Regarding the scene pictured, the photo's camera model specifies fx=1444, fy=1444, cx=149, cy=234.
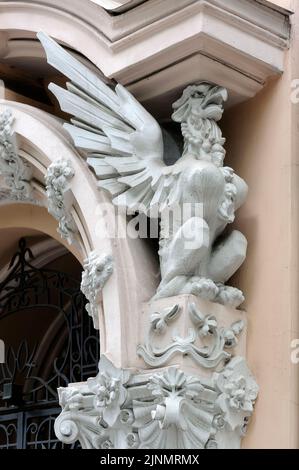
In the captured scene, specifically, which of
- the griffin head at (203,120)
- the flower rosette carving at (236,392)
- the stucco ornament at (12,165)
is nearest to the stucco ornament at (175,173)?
the griffin head at (203,120)

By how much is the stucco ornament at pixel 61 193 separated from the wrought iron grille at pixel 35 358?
0.82m

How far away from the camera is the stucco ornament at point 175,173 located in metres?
5.27

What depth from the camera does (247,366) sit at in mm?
5320

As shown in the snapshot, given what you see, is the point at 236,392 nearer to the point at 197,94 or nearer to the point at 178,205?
the point at 178,205

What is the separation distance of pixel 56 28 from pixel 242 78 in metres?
0.85

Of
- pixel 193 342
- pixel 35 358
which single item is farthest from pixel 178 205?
pixel 35 358

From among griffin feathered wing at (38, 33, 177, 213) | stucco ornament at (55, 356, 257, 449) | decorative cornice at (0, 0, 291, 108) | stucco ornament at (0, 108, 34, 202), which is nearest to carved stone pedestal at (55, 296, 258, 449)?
stucco ornament at (55, 356, 257, 449)

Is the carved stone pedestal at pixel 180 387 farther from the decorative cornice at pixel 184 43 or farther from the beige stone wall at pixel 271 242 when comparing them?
the decorative cornice at pixel 184 43

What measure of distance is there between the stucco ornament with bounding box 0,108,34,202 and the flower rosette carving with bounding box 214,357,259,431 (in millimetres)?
1339

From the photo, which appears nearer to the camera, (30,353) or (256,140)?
(256,140)

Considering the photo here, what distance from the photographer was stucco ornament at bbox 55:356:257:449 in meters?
5.07

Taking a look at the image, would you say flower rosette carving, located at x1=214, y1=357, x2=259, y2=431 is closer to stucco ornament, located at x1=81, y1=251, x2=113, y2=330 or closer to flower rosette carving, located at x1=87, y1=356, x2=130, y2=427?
flower rosette carving, located at x1=87, y1=356, x2=130, y2=427
